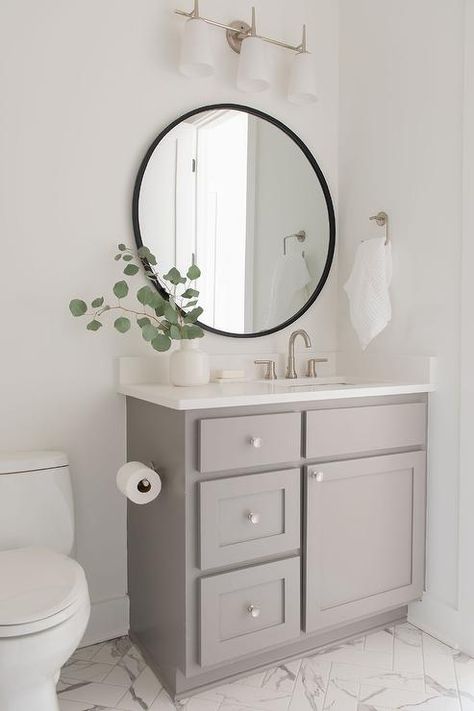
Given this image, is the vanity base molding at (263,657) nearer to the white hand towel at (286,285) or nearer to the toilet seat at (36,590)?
the toilet seat at (36,590)

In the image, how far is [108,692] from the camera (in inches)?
65.9

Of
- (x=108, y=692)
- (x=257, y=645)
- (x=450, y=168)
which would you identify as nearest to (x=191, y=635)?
(x=257, y=645)

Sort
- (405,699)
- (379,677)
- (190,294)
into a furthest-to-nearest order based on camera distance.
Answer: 1. (190,294)
2. (379,677)
3. (405,699)

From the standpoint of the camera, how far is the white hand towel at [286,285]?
Answer: 2291 mm

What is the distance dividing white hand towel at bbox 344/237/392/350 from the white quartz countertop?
0.25 metres

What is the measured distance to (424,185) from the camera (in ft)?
6.66

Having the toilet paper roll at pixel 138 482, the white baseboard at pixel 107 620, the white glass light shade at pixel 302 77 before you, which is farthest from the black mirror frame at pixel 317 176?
the white baseboard at pixel 107 620

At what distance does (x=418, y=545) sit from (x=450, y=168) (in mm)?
1281

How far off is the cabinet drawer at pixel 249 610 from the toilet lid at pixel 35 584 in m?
0.36

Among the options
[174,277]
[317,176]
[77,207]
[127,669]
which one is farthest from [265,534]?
[317,176]

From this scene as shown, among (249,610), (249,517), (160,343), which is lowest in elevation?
(249,610)

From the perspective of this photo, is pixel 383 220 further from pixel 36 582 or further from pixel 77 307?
pixel 36 582

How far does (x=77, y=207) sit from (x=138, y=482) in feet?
3.06

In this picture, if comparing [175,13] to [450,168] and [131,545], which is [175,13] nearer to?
[450,168]
